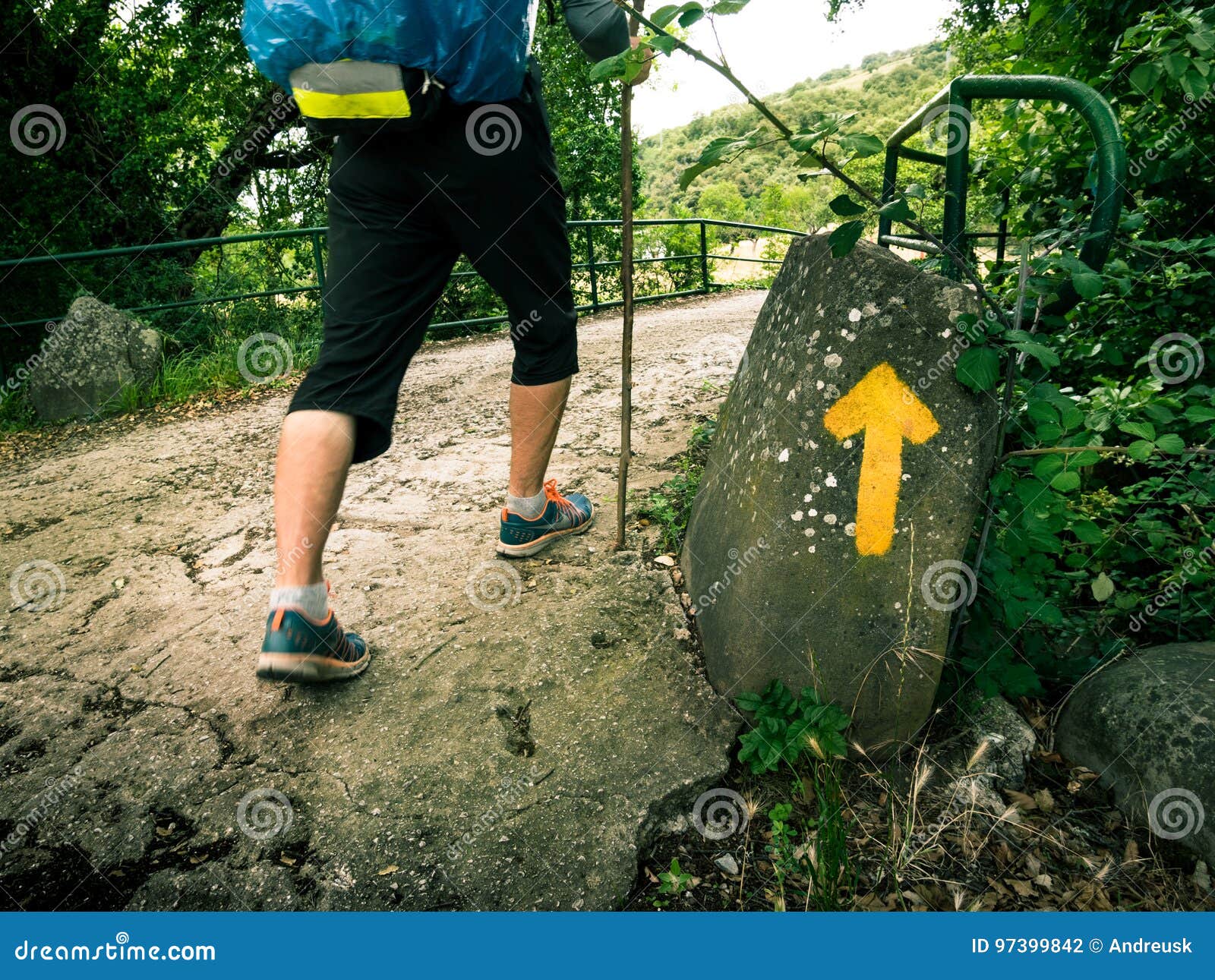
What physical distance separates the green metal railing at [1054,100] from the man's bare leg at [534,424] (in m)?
0.99

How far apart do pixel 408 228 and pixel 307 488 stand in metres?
0.68

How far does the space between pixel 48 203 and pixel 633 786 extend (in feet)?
27.1

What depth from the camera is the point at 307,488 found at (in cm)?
167

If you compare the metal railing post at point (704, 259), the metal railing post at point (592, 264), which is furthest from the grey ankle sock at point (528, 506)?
the metal railing post at point (704, 259)

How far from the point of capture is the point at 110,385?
5.42 metres

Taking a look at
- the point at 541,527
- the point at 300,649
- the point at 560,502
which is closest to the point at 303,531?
the point at 300,649

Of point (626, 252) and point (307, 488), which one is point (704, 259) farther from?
point (307, 488)

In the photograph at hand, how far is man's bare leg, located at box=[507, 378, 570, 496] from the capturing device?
213 centimetres

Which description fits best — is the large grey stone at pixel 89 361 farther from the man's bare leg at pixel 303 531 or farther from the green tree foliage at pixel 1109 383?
the green tree foliage at pixel 1109 383

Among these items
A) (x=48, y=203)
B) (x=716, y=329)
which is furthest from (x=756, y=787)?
(x=48, y=203)

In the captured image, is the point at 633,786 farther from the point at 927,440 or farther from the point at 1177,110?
A: the point at 1177,110

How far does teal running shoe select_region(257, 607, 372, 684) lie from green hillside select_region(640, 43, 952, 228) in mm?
1265

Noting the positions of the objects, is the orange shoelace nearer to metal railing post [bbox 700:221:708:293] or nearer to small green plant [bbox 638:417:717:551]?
small green plant [bbox 638:417:717:551]

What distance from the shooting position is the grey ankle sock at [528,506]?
2.34 metres
